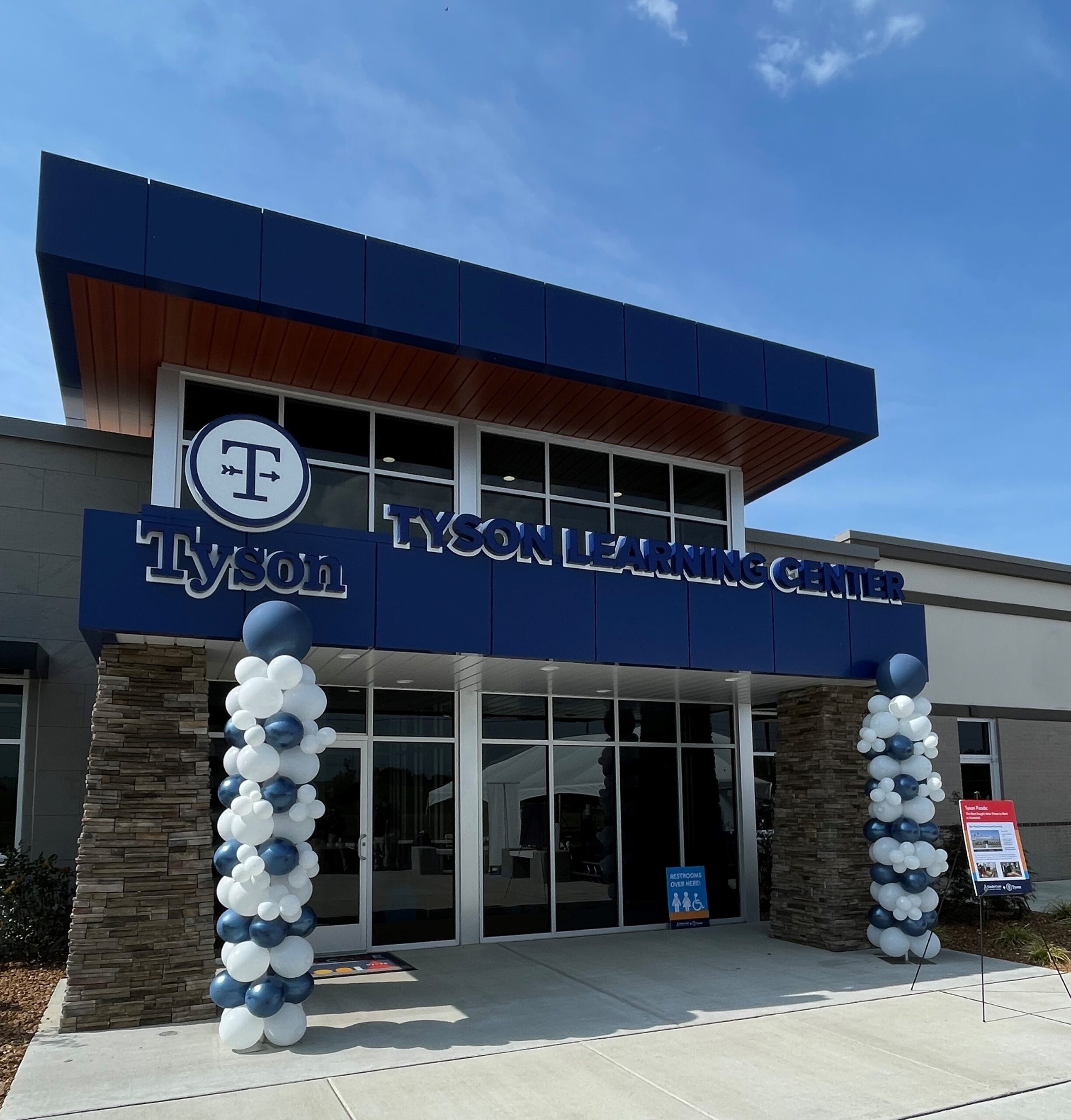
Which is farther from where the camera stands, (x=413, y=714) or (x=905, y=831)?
(x=413, y=714)

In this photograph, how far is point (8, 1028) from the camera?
8562 millimetres

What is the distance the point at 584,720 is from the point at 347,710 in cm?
338

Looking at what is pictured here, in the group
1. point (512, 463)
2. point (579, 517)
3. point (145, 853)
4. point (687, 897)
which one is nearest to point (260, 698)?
point (145, 853)

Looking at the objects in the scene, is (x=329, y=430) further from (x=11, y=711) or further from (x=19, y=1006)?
(x=19, y=1006)

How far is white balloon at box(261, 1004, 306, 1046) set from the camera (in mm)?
8117

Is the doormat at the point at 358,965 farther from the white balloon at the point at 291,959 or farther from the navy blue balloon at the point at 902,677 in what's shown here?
the navy blue balloon at the point at 902,677

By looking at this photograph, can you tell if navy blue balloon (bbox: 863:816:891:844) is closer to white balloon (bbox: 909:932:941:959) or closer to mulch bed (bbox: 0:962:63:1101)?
white balloon (bbox: 909:932:941:959)

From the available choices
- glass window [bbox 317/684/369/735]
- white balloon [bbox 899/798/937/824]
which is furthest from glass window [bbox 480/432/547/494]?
white balloon [bbox 899/798/937/824]

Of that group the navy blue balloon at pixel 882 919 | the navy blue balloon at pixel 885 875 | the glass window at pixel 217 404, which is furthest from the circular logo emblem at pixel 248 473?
the navy blue balloon at pixel 882 919

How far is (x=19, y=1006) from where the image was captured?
364 inches

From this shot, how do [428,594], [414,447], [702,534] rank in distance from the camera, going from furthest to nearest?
[702,534]
[414,447]
[428,594]

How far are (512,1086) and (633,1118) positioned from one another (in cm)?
101

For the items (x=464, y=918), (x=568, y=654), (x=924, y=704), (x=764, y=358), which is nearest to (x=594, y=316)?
(x=764, y=358)

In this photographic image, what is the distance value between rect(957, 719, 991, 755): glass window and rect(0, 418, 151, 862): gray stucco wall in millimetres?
15320
